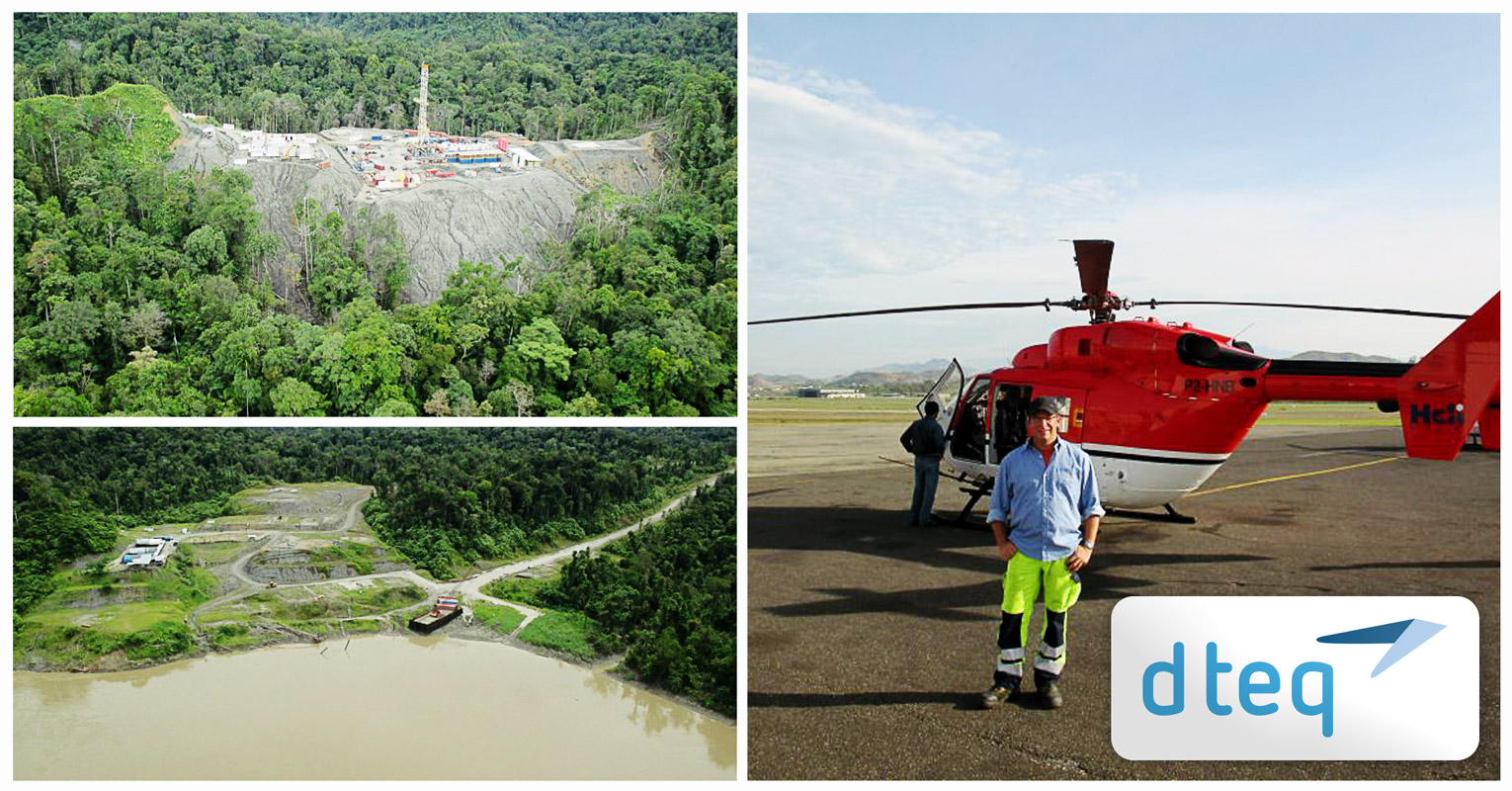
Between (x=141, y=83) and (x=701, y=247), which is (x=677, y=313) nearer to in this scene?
(x=701, y=247)

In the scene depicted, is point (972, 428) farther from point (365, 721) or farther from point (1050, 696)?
point (365, 721)

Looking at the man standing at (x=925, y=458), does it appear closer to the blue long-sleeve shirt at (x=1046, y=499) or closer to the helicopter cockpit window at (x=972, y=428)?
the helicopter cockpit window at (x=972, y=428)

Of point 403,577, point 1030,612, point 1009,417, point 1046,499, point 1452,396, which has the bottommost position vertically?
point 403,577

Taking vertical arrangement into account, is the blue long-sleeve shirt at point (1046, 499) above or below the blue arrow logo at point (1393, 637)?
above

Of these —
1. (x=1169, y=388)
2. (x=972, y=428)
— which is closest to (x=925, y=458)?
(x=972, y=428)

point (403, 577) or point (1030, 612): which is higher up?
point (1030, 612)

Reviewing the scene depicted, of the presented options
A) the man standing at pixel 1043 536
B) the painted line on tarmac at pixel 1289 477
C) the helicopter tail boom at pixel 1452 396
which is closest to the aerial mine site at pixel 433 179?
the man standing at pixel 1043 536

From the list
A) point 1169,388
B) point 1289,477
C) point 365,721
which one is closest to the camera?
point 365,721
